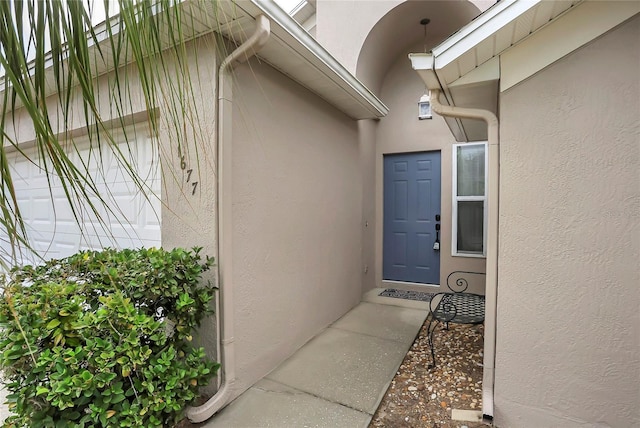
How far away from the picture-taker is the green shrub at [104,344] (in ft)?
5.81

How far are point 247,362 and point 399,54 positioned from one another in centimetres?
578

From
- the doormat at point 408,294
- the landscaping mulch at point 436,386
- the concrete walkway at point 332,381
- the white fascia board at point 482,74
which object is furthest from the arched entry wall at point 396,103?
the white fascia board at point 482,74

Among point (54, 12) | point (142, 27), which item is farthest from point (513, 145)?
point (54, 12)

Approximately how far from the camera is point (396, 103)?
5961 millimetres

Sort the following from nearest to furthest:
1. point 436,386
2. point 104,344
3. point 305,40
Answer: point 104,344
point 305,40
point 436,386

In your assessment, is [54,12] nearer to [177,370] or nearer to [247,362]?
[177,370]

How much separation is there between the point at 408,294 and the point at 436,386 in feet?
9.26

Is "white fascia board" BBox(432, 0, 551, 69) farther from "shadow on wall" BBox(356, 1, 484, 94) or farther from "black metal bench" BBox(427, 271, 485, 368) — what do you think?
"shadow on wall" BBox(356, 1, 484, 94)

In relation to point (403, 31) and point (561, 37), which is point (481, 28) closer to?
point (561, 37)

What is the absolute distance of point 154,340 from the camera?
210 cm

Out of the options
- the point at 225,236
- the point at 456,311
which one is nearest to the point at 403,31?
the point at 456,311

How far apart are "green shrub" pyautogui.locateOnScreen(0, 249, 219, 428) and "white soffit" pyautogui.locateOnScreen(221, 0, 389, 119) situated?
1703 millimetres

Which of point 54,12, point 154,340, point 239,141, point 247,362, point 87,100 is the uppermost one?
point 239,141

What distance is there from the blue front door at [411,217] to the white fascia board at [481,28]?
11.9 ft
